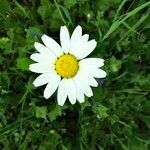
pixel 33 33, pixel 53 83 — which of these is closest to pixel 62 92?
pixel 53 83

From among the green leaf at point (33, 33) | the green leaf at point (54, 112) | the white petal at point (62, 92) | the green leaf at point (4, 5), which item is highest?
the green leaf at point (4, 5)

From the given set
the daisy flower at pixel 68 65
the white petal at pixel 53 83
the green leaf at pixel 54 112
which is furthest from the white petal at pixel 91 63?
the green leaf at pixel 54 112

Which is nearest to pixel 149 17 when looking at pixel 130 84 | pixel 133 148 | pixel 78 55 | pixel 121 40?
pixel 121 40

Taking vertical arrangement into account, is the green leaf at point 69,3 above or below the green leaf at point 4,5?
below

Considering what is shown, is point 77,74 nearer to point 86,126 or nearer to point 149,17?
point 86,126

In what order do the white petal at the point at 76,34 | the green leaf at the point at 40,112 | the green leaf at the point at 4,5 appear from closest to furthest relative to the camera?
the white petal at the point at 76,34 → the green leaf at the point at 40,112 → the green leaf at the point at 4,5

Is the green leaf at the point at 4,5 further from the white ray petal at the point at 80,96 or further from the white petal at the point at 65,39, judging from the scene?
the white ray petal at the point at 80,96

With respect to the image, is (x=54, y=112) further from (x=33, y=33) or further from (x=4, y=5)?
(x=4, y=5)
